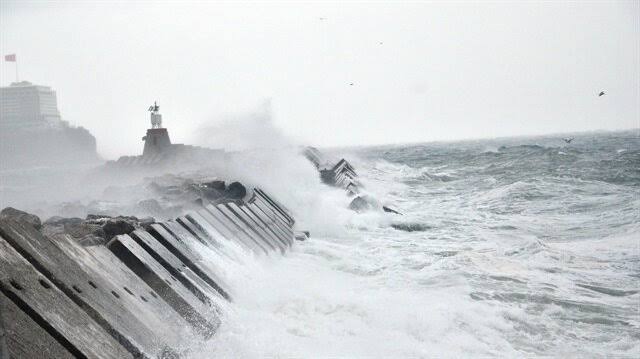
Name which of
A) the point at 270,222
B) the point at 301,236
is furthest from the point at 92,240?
the point at 301,236

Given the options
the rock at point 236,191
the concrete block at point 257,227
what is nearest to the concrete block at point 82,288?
the concrete block at point 257,227

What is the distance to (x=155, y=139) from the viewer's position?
108 feet

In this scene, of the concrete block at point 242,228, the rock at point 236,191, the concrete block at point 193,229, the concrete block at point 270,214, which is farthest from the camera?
the rock at point 236,191

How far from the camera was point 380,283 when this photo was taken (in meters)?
7.97

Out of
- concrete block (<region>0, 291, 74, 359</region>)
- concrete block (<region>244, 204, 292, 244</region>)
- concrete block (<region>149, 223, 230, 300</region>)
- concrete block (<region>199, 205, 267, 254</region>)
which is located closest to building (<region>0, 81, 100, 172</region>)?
concrete block (<region>244, 204, 292, 244</region>)

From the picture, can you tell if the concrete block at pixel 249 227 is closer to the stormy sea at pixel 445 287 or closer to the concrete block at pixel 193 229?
the stormy sea at pixel 445 287

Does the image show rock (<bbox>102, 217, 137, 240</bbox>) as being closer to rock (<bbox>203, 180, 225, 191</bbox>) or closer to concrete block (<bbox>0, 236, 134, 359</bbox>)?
concrete block (<bbox>0, 236, 134, 359</bbox>)

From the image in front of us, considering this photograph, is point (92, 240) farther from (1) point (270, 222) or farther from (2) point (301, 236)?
(2) point (301, 236)

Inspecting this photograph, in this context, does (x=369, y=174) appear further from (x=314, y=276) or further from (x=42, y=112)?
(x=42, y=112)

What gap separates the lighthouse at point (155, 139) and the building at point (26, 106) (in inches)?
3556

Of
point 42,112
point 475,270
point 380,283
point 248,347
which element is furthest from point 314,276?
point 42,112

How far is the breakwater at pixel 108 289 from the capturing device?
9.59 ft

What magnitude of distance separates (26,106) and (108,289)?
5011 inches

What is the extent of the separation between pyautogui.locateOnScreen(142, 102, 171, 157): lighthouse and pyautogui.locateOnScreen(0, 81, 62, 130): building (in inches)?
3556
